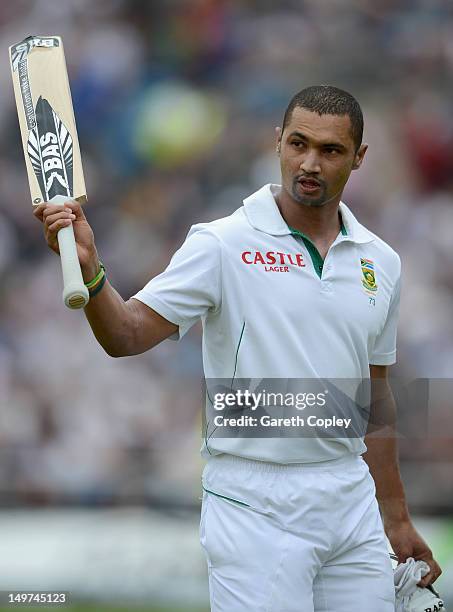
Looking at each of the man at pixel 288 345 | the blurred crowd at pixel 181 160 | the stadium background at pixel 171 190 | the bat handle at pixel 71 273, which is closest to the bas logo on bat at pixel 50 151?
the bat handle at pixel 71 273

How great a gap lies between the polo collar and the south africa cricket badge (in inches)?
2.3

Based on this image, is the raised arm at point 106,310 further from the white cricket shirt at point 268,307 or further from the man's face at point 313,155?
the man's face at point 313,155

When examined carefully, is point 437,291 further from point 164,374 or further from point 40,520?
point 40,520

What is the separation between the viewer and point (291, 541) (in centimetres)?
246

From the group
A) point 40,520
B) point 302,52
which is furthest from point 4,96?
point 40,520

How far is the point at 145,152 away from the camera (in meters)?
6.53

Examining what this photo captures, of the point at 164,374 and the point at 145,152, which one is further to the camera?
the point at 145,152

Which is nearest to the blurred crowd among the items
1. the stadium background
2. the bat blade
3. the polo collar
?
the stadium background

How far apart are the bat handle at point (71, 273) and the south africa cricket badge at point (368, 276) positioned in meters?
0.80

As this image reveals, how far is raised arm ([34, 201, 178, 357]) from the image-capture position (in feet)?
7.30

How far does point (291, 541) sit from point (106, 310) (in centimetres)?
70

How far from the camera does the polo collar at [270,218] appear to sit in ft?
8.64

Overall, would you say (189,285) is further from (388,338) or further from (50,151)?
Answer: (388,338)

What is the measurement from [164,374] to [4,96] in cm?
206
